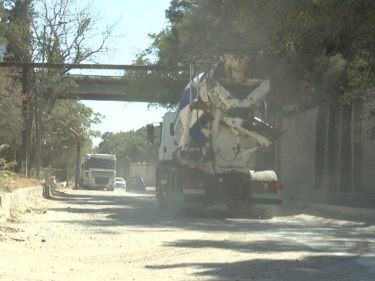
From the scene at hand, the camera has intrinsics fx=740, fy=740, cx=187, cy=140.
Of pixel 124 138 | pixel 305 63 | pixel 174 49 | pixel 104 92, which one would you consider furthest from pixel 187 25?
pixel 124 138

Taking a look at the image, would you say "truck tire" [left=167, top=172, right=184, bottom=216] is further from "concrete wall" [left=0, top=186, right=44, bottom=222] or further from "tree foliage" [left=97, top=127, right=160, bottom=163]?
"tree foliage" [left=97, top=127, right=160, bottom=163]

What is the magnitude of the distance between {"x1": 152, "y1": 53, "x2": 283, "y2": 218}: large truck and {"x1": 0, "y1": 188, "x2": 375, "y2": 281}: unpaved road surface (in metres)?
2.37

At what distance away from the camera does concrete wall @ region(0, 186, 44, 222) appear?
17691mm

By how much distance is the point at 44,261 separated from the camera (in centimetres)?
1120

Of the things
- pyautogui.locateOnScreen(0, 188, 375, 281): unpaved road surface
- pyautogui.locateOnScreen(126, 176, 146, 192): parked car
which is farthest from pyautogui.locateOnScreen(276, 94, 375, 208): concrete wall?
pyautogui.locateOnScreen(126, 176, 146, 192): parked car

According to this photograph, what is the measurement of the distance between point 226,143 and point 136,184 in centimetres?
5214

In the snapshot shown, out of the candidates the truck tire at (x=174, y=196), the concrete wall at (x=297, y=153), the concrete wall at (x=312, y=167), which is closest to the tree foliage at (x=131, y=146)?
the concrete wall at (x=297, y=153)

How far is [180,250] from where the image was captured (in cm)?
1309

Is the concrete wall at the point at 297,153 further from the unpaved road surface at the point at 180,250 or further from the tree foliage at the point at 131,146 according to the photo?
the tree foliage at the point at 131,146

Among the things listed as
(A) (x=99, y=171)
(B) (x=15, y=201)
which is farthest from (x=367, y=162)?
(A) (x=99, y=171)

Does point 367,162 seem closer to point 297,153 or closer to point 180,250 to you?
point 297,153

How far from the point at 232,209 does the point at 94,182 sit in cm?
→ 4288

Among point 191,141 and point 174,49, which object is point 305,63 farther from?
point 174,49

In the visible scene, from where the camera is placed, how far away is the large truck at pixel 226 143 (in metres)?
21.1
